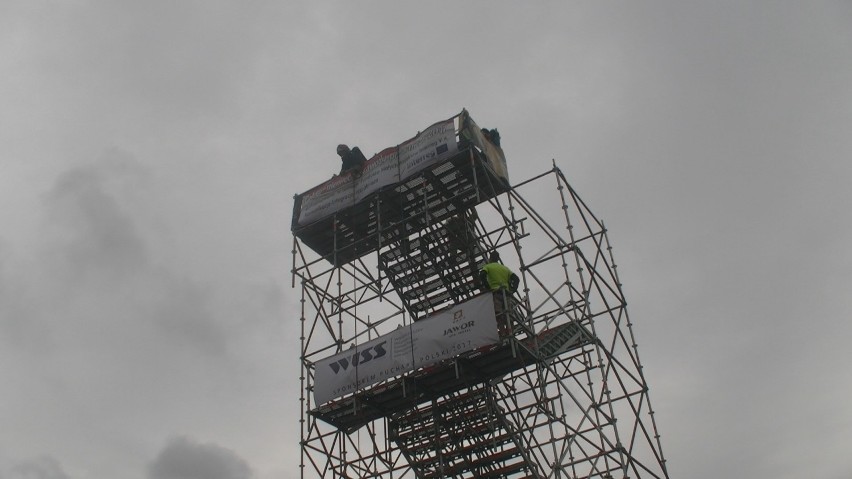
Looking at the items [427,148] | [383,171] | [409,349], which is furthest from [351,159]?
[409,349]

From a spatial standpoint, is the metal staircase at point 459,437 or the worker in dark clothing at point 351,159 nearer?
the metal staircase at point 459,437

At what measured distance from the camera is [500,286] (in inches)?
808

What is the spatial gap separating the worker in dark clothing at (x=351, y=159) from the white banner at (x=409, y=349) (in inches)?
220

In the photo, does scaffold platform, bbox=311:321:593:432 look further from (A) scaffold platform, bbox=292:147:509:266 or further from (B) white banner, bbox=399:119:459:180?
(B) white banner, bbox=399:119:459:180

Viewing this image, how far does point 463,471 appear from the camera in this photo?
21266 mm

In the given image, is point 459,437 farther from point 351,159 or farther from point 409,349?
point 351,159

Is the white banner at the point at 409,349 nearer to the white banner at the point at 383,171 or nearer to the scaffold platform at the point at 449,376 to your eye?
the scaffold platform at the point at 449,376

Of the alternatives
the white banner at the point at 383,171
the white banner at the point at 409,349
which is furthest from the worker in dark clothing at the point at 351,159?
the white banner at the point at 409,349

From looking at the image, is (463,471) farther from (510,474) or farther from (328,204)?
(328,204)

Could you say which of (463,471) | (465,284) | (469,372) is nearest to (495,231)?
(465,284)

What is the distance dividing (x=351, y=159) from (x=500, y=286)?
23.1 feet

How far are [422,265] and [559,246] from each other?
366 cm

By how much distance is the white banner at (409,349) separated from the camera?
20.1m

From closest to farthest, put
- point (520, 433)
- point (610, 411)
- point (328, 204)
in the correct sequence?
point (610, 411)
point (520, 433)
point (328, 204)
